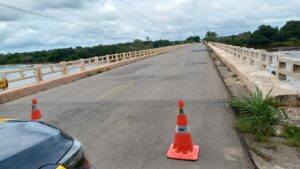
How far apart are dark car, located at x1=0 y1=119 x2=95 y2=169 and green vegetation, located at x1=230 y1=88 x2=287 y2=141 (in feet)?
12.5

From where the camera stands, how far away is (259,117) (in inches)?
224

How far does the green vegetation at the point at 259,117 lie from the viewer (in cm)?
545

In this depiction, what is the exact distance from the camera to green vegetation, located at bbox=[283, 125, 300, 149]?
4.85m

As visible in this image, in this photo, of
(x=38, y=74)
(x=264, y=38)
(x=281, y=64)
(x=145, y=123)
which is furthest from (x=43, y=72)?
(x=264, y=38)

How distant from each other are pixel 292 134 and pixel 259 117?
703 millimetres

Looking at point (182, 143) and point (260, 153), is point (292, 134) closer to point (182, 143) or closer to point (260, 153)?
point (260, 153)

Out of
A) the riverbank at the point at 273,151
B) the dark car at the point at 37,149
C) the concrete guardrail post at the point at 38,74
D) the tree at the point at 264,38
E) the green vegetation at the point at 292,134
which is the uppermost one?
the tree at the point at 264,38

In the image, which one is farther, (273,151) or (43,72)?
(43,72)

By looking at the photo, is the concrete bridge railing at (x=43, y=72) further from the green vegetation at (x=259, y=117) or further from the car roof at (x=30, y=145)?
the car roof at (x=30, y=145)

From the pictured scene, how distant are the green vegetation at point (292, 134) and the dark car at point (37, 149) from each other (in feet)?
12.5

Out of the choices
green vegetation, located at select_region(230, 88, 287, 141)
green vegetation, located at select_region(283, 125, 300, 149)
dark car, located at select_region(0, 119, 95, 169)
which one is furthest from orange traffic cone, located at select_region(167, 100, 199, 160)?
dark car, located at select_region(0, 119, 95, 169)

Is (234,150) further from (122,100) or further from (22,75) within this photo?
(22,75)

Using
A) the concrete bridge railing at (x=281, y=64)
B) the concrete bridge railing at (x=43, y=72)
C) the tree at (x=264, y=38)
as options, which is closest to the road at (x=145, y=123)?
the concrete bridge railing at (x=281, y=64)

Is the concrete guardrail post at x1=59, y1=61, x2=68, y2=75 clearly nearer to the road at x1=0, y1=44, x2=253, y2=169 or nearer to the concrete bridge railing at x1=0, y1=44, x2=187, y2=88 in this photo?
the concrete bridge railing at x1=0, y1=44, x2=187, y2=88
